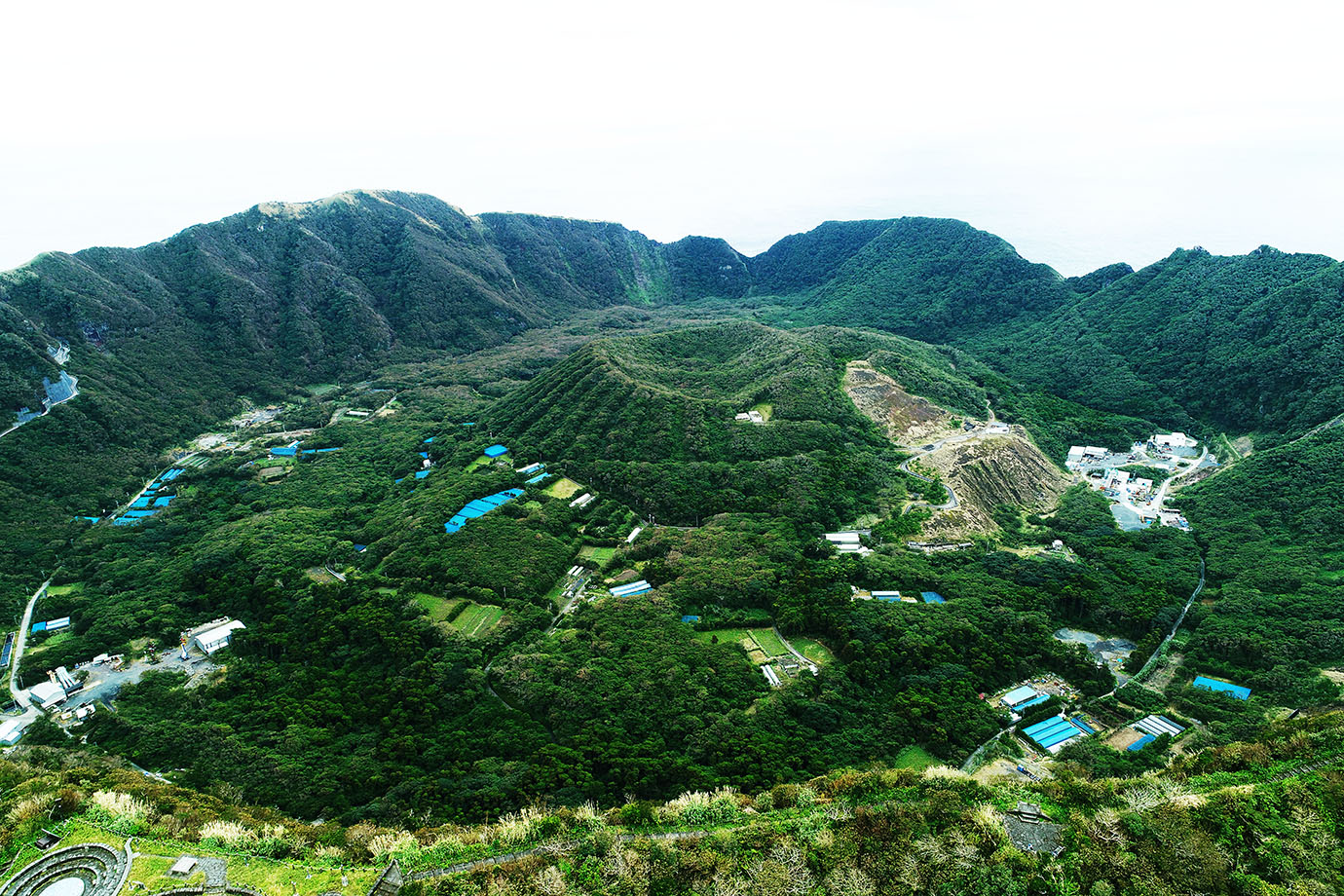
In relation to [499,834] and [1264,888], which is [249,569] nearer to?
[499,834]

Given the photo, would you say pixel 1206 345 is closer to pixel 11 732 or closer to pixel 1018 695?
pixel 1018 695

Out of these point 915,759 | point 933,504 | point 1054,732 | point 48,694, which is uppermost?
point 933,504

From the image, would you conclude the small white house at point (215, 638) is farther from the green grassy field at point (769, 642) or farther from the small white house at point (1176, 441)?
the small white house at point (1176, 441)

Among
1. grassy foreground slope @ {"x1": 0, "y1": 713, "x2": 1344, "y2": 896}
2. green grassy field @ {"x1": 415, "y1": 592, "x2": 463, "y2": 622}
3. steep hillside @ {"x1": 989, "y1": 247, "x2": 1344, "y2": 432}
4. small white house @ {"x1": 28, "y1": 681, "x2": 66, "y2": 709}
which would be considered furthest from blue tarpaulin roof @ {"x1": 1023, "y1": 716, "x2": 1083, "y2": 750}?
small white house @ {"x1": 28, "y1": 681, "x2": 66, "y2": 709}

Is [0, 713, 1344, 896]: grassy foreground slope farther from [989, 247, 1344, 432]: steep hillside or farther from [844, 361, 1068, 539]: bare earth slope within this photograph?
[989, 247, 1344, 432]: steep hillside

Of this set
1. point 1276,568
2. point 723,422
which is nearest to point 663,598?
point 723,422

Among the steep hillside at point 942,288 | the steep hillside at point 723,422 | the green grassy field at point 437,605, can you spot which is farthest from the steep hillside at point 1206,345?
the green grassy field at point 437,605
